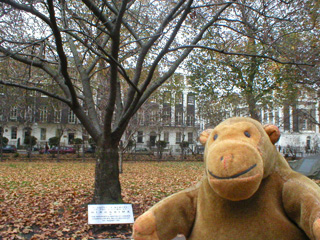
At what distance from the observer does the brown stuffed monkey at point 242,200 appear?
185 cm

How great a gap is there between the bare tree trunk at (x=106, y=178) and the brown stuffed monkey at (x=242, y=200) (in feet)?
13.8

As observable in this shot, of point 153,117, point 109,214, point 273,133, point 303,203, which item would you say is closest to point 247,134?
point 273,133

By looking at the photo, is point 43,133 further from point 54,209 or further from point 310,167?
point 54,209

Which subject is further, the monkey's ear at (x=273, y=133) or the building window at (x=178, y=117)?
the building window at (x=178, y=117)

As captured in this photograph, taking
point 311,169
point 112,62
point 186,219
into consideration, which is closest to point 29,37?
point 112,62

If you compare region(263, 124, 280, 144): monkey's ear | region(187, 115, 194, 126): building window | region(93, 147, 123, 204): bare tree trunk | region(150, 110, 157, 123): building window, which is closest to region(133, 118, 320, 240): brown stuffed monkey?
region(263, 124, 280, 144): monkey's ear

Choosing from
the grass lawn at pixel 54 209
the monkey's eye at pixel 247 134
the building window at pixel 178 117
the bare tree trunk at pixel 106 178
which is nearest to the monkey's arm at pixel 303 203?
the monkey's eye at pixel 247 134

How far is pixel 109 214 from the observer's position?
5113 millimetres

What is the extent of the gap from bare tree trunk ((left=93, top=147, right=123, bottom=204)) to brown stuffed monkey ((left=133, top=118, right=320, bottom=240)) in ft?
13.8

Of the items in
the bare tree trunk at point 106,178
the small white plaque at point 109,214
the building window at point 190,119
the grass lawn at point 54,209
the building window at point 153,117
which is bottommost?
the grass lawn at point 54,209

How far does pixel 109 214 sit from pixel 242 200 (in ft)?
11.6

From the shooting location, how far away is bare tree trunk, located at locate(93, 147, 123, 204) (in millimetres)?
6363

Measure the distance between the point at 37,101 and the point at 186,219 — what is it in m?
23.0

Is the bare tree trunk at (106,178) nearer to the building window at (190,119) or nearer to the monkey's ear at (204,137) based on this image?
the monkey's ear at (204,137)
